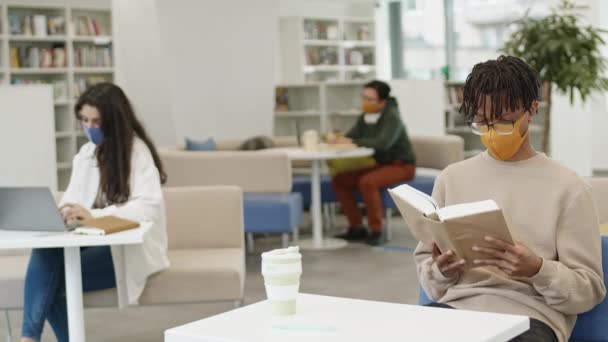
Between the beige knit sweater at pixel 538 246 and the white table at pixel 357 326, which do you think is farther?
the beige knit sweater at pixel 538 246

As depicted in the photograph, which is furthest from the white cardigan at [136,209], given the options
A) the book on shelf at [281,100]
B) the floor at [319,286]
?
the book on shelf at [281,100]

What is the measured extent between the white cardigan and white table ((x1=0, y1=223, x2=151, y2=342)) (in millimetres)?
238

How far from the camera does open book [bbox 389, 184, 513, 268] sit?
6.98 feet

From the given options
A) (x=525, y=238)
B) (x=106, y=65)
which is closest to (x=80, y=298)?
(x=525, y=238)

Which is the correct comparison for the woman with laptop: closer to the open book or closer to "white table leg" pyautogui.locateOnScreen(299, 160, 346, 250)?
the open book

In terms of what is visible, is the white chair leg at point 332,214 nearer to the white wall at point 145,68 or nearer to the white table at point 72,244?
the white wall at point 145,68

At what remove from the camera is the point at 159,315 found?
5297mm

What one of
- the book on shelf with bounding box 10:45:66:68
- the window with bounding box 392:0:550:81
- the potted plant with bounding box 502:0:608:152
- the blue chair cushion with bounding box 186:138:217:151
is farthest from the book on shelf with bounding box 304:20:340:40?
the blue chair cushion with bounding box 186:138:217:151

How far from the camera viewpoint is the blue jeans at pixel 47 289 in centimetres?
367

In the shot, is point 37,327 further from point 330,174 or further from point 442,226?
point 330,174

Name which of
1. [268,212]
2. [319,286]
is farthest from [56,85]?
[319,286]

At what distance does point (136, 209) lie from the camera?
3838mm

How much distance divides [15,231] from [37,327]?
373 mm

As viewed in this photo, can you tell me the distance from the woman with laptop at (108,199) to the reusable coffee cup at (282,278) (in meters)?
1.76
